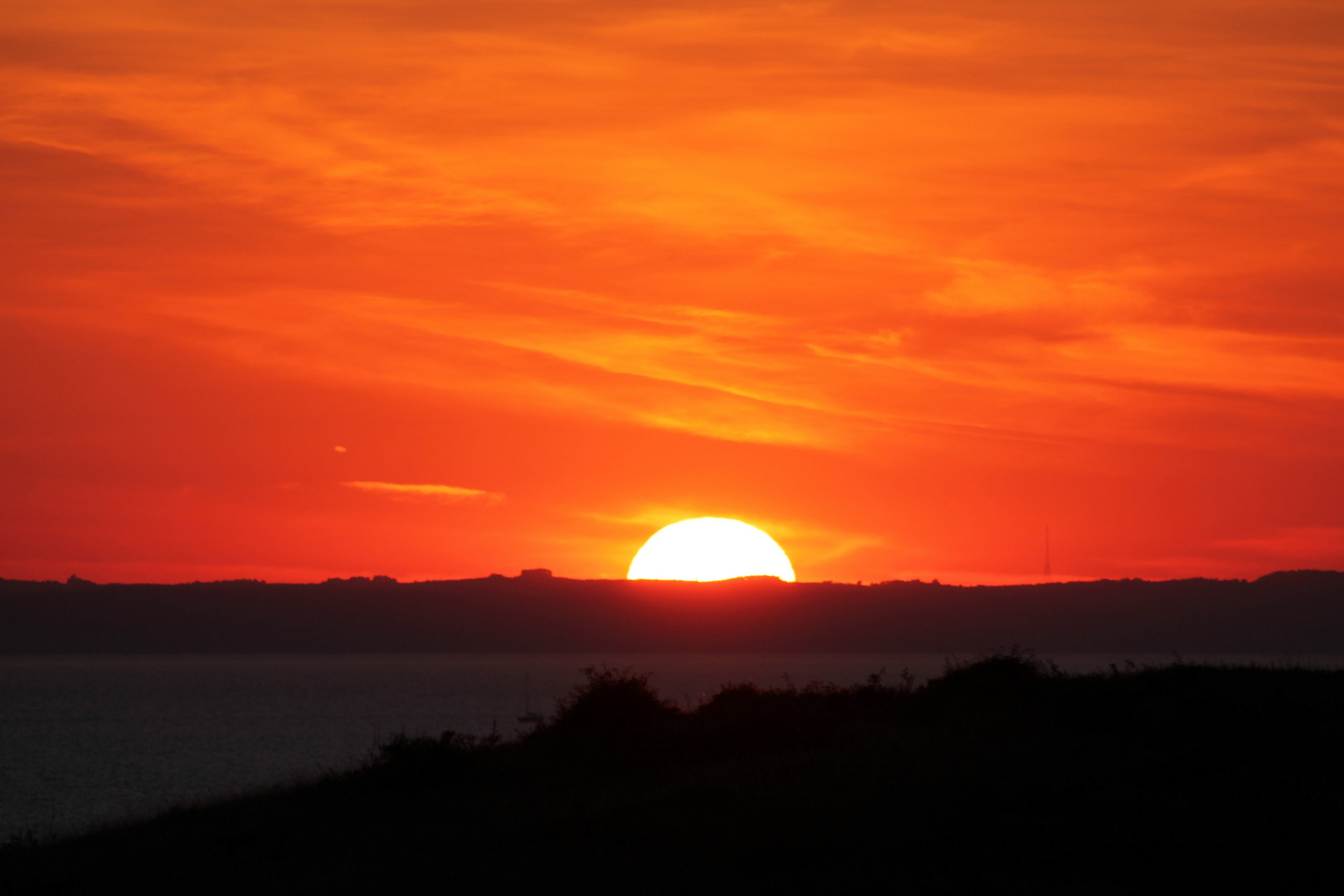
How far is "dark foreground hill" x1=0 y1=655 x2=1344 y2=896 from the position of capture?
17422mm

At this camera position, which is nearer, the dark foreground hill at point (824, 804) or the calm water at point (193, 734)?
the dark foreground hill at point (824, 804)

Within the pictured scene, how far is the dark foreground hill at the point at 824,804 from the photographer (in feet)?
57.2

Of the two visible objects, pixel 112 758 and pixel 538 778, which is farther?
pixel 112 758

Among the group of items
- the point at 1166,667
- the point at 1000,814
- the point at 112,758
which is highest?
the point at 1166,667

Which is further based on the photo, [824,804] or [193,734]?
[193,734]

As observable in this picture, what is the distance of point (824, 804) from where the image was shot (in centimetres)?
2031

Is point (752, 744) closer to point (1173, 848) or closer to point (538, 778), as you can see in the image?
point (538, 778)

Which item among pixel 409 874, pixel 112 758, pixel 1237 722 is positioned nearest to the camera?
pixel 409 874

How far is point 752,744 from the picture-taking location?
27.3 meters

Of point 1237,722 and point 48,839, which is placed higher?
point 1237,722

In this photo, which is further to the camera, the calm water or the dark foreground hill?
the calm water

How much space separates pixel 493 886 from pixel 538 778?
→ 317 inches

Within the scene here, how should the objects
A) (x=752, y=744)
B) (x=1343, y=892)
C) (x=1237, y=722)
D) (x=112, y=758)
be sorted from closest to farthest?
(x=1343, y=892), (x=1237, y=722), (x=752, y=744), (x=112, y=758)

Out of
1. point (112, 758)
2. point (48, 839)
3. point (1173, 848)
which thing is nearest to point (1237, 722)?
point (1173, 848)
